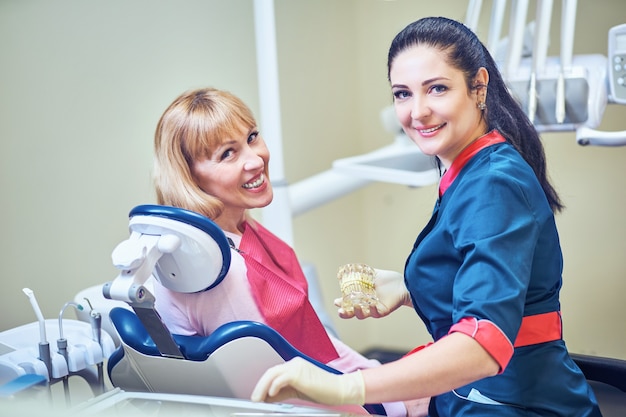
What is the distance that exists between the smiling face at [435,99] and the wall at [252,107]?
1.14 meters

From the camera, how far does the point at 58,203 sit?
194cm

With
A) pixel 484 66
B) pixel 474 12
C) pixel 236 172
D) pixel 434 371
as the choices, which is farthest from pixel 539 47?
pixel 434 371

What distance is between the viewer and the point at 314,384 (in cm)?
92

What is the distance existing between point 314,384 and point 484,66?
21.2 inches

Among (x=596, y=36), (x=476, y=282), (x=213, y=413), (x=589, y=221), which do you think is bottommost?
(x=589, y=221)

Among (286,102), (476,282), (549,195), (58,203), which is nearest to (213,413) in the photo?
(476,282)

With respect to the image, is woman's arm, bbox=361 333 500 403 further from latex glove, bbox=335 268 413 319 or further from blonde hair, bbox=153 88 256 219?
blonde hair, bbox=153 88 256 219

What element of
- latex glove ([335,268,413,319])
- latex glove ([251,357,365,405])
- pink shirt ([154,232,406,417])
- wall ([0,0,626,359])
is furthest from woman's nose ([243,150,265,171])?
wall ([0,0,626,359])

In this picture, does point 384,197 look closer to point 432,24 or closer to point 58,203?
point 58,203

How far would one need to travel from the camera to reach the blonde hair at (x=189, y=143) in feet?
4.18

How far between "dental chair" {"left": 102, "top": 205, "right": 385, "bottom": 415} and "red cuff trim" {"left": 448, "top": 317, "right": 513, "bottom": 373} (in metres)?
0.29

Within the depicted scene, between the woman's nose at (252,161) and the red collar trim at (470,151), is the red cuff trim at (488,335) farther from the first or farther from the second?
the woman's nose at (252,161)

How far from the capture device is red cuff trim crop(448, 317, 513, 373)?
35.9 inches

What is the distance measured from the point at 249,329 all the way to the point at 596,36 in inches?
71.5
